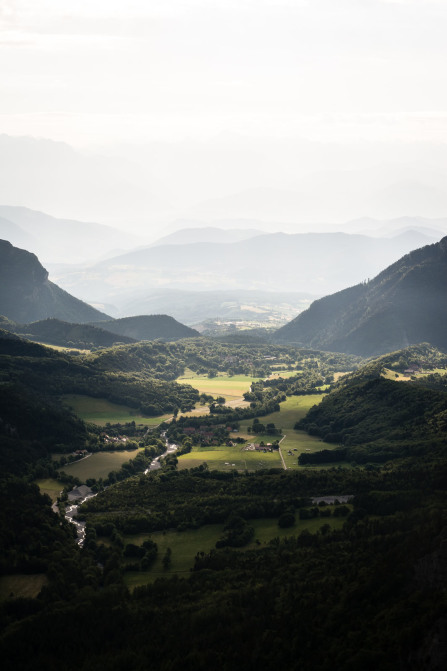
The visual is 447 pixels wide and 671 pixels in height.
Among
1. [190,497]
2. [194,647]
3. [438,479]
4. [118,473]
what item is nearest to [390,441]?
[438,479]

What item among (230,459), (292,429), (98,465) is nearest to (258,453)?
(230,459)

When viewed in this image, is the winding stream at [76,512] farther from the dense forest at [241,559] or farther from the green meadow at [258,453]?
the green meadow at [258,453]

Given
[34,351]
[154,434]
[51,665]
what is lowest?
[51,665]

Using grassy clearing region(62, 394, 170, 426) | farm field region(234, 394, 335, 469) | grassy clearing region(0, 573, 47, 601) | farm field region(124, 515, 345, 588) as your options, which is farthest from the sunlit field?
grassy clearing region(0, 573, 47, 601)

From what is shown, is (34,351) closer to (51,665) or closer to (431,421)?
(431,421)

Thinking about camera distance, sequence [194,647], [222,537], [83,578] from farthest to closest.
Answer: [222,537] → [83,578] → [194,647]
